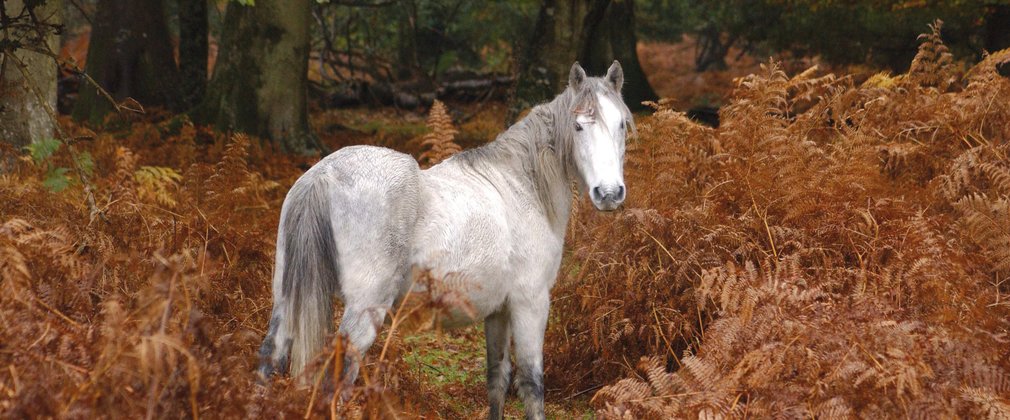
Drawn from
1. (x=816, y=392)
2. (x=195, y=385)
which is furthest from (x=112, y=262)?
(x=816, y=392)

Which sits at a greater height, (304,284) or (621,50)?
(621,50)

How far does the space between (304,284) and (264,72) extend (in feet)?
25.1

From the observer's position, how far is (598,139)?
497cm

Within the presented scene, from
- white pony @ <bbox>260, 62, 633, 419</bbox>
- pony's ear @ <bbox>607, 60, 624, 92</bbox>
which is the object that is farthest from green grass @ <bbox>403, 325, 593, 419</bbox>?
pony's ear @ <bbox>607, 60, 624, 92</bbox>

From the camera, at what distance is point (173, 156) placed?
386 inches

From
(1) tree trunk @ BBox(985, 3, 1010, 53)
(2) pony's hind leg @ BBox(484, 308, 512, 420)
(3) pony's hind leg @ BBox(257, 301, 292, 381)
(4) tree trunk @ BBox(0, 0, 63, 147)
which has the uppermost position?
(1) tree trunk @ BBox(985, 3, 1010, 53)

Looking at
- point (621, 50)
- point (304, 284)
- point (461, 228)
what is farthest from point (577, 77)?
point (621, 50)

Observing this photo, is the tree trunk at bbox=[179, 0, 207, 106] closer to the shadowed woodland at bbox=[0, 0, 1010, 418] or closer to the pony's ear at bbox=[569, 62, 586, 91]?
the shadowed woodland at bbox=[0, 0, 1010, 418]

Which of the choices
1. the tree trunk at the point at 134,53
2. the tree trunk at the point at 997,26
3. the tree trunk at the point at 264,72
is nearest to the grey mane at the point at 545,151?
the tree trunk at the point at 264,72

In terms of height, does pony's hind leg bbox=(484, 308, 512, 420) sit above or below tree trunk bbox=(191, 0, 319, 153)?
below

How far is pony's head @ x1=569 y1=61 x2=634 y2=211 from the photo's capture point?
4836 millimetres

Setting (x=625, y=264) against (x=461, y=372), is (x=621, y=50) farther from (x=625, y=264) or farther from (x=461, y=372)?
(x=625, y=264)

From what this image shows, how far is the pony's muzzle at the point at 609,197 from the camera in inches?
189

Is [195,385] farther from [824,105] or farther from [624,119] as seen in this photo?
[824,105]
